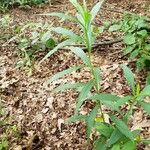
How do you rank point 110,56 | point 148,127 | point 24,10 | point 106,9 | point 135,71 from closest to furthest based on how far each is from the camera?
point 148,127 < point 135,71 < point 110,56 < point 106,9 < point 24,10

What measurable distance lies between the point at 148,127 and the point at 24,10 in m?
6.05

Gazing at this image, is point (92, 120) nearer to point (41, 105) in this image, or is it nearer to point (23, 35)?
point (41, 105)

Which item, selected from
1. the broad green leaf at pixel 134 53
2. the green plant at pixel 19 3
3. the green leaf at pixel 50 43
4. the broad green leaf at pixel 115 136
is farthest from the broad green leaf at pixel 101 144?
the green plant at pixel 19 3

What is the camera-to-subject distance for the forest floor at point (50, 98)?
3863mm

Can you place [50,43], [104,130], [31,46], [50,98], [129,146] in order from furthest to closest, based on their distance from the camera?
[31,46] → [50,43] → [50,98] → [104,130] → [129,146]

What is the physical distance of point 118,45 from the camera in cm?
532

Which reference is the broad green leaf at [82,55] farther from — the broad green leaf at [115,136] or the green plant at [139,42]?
the green plant at [139,42]

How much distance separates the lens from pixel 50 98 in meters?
4.55

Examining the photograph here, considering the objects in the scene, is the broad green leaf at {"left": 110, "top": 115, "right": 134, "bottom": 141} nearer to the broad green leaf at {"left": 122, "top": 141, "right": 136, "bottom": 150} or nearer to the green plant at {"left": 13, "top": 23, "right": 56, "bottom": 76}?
the broad green leaf at {"left": 122, "top": 141, "right": 136, "bottom": 150}

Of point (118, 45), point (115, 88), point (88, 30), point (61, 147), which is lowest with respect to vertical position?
point (61, 147)

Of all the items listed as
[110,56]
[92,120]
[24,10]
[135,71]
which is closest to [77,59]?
[110,56]

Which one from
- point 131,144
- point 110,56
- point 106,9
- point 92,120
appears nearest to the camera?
point 131,144

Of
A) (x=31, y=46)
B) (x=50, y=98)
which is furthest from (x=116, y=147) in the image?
(x=31, y=46)

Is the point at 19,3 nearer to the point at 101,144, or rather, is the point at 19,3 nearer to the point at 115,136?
the point at 101,144
